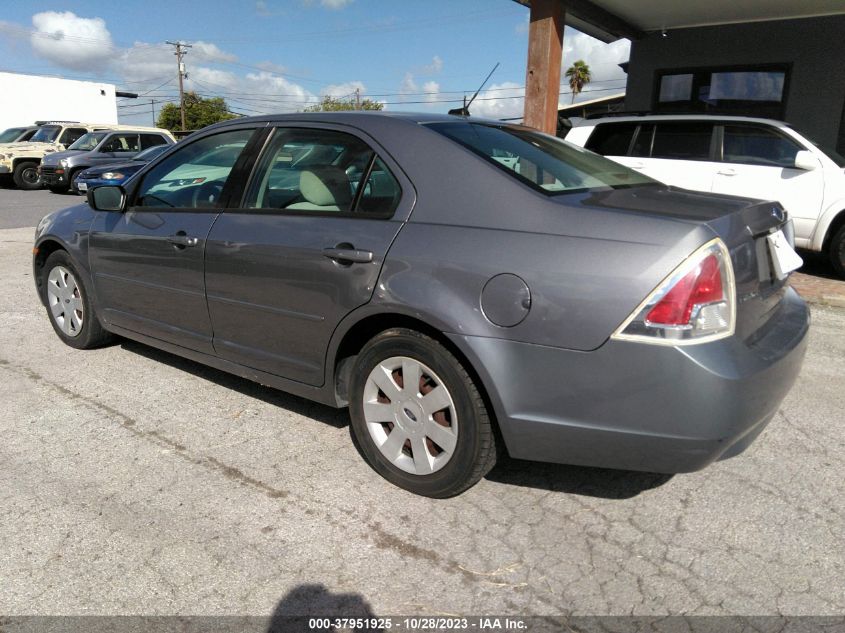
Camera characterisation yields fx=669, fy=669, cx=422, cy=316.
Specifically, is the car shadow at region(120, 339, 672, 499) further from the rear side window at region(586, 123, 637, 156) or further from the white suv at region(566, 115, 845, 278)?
the rear side window at region(586, 123, 637, 156)

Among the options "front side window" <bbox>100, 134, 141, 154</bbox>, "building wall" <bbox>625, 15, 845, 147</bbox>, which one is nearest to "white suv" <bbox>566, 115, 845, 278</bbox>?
"building wall" <bbox>625, 15, 845, 147</bbox>

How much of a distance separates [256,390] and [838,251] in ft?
20.1

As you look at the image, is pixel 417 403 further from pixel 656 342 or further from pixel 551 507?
pixel 656 342

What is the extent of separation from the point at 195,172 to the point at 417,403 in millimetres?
2137

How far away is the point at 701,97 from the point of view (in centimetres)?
1178

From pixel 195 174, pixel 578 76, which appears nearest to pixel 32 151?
pixel 195 174

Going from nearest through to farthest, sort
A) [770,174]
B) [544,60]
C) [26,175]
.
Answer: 1. [770,174]
2. [544,60]
3. [26,175]

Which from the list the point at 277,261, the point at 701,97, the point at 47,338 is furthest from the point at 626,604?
the point at 701,97

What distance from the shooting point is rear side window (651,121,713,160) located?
24.8ft

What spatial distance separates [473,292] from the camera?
253 cm

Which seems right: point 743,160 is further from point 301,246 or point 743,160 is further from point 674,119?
point 301,246

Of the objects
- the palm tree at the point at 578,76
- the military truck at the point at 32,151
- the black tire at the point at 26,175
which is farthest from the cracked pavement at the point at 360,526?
the palm tree at the point at 578,76

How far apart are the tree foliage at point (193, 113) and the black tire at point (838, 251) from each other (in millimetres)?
59769

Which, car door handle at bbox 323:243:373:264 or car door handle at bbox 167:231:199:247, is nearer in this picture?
car door handle at bbox 323:243:373:264
